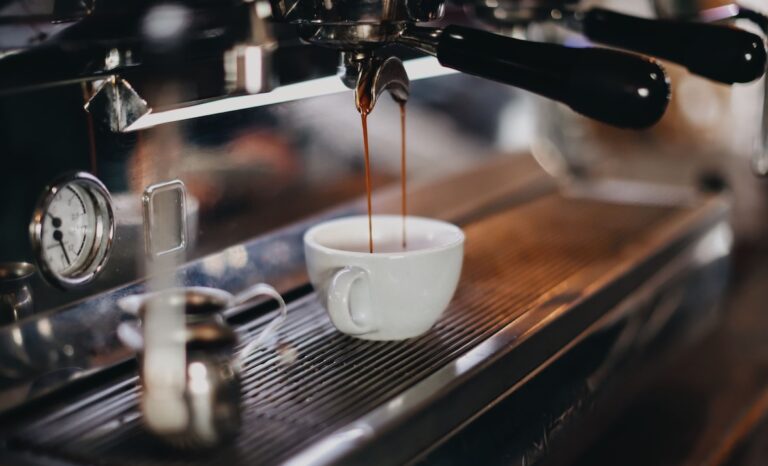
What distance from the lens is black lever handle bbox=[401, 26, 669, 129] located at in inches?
20.5

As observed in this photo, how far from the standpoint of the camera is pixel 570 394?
672mm

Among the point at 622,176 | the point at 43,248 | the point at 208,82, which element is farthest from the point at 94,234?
the point at 622,176

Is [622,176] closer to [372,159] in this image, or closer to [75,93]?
[372,159]

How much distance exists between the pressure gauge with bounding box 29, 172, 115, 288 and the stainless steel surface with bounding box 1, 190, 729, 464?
0.26 feet

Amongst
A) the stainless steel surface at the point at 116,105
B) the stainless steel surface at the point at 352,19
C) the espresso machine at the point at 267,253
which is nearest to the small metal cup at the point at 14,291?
the espresso machine at the point at 267,253

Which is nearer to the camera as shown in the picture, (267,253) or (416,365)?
(416,365)

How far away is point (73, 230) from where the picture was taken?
0.58 meters

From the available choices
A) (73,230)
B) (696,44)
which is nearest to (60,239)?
(73,230)

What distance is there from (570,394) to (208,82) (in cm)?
36

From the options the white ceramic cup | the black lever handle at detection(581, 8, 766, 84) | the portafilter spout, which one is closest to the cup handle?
the white ceramic cup

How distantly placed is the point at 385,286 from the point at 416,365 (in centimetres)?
6

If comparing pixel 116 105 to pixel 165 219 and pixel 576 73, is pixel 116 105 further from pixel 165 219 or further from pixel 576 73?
pixel 576 73

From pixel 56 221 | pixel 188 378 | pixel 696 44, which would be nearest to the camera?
pixel 188 378

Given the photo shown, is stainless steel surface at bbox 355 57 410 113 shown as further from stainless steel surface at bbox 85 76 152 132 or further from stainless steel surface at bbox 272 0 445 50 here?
stainless steel surface at bbox 85 76 152 132
